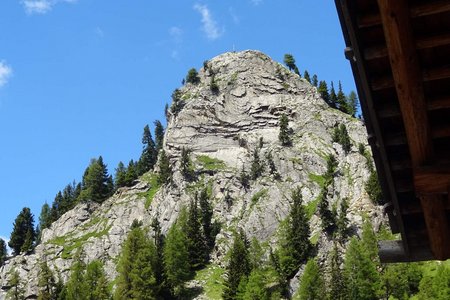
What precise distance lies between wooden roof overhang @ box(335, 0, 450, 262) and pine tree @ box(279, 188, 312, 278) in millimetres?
108094

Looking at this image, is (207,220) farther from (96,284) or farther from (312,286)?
(312,286)

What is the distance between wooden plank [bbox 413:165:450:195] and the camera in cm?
751

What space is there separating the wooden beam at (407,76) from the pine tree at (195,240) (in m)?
123

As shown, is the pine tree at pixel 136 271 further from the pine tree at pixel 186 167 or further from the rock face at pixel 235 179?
the pine tree at pixel 186 167

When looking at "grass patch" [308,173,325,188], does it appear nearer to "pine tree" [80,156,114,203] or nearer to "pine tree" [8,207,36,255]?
"pine tree" [80,156,114,203]

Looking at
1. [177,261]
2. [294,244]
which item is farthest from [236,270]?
[294,244]

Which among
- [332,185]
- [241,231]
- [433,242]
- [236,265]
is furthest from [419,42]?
[332,185]

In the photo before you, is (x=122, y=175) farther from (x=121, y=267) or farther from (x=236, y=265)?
(x=236, y=265)

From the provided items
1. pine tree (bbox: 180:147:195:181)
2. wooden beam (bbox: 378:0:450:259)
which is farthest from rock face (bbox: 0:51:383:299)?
wooden beam (bbox: 378:0:450:259)

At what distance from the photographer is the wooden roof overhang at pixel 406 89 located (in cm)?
638

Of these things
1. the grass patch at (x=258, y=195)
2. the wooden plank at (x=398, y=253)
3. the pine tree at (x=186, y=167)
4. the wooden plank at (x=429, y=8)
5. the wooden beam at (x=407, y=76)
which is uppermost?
the pine tree at (x=186, y=167)

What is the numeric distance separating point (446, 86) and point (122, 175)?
18570 centimetres

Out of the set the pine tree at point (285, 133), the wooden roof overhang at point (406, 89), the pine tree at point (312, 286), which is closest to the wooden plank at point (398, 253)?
the wooden roof overhang at point (406, 89)

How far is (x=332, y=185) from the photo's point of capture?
14762cm
